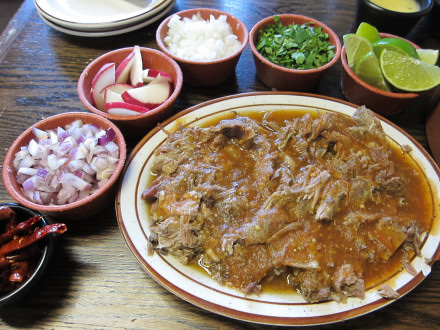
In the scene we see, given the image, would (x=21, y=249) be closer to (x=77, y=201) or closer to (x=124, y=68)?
(x=77, y=201)

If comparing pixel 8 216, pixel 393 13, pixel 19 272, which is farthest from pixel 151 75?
pixel 393 13

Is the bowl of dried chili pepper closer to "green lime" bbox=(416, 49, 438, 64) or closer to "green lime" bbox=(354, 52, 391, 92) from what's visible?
"green lime" bbox=(354, 52, 391, 92)

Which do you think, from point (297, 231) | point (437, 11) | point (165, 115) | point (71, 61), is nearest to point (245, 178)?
point (297, 231)

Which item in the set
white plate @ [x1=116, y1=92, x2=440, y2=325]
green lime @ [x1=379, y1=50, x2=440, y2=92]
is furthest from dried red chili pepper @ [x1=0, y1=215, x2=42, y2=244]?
green lime @ [x1=379, y1=50, x2=440, y2=92]

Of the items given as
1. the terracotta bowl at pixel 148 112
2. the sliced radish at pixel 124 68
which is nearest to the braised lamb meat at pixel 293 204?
the terracotta bowl at pixel 148 112

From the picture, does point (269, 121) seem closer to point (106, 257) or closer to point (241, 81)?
point (241, 81)
